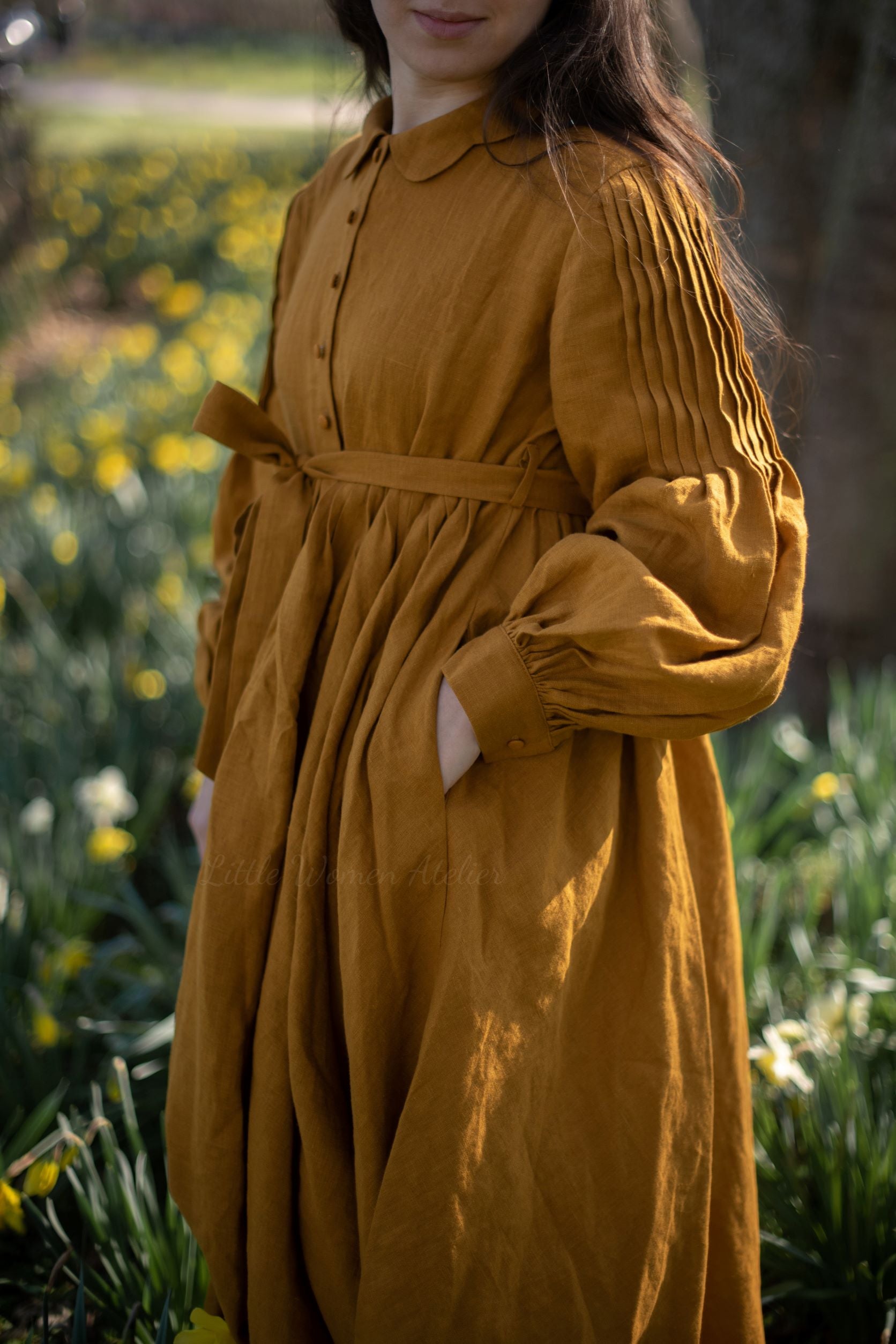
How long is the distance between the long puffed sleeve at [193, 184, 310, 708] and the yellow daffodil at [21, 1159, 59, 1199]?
737 millimetres

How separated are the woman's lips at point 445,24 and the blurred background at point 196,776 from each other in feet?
1.10

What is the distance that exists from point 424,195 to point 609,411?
37 cm

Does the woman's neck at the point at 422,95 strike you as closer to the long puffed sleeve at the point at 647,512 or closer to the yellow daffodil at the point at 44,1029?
the long puffed sleeve at the point at 647,512

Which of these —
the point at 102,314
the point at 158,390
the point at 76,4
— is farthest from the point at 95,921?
the point at 102,314

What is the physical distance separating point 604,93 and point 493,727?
27.9 inches

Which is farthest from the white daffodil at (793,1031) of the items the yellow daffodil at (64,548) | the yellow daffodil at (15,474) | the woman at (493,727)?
the yellow daffodil at (15,474)

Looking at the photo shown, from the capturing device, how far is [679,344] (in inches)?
41.8

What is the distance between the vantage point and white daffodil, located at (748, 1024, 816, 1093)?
161cm

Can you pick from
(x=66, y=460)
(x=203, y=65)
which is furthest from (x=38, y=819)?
(x=203, y=65)

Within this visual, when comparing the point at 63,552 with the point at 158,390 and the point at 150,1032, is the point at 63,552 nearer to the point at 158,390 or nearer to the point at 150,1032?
the point at 158,390

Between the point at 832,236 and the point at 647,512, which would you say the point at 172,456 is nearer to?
the point at 832,236

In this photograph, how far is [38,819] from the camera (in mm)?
2166

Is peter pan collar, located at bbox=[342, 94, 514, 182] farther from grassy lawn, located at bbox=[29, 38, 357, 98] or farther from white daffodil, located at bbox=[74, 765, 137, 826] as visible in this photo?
grassy lawn, located at bbox=[29, 38, 357, 98]

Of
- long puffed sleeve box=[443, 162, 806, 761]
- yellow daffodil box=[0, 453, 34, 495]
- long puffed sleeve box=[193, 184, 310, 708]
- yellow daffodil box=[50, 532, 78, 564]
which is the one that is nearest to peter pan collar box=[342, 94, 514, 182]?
long puffed sleeve box=[443, 162, 806, 761]
